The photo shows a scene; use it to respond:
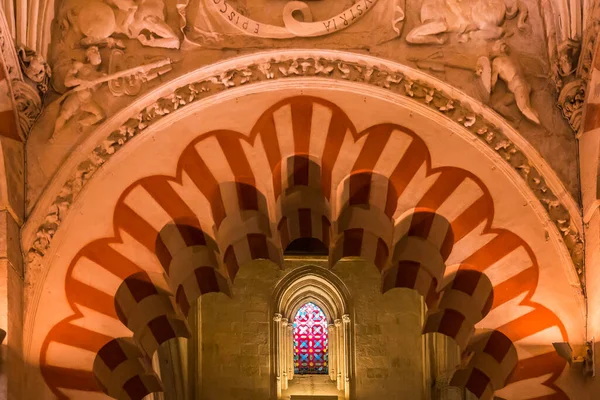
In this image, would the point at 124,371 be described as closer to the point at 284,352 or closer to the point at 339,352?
the point at 284,352

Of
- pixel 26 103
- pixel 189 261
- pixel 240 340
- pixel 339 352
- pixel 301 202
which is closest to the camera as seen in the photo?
pixel 26 103

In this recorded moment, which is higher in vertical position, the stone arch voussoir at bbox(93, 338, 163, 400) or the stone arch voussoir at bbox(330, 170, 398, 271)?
the stone arch voussoir at bbox(330, 170, 398, 271)

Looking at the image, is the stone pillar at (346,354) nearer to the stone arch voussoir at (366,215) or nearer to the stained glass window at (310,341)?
the stained glass window at (310,341)

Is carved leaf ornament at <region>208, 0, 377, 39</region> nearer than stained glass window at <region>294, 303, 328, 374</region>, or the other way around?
carved leaf ornament at <region>208, 0, 377, 39</region>

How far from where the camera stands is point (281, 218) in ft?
28.9

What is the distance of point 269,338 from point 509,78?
649 cm

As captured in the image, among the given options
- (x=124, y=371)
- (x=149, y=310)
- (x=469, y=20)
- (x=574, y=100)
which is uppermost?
(x=469, y=20)

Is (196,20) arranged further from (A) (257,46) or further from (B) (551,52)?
(B) (551,52)

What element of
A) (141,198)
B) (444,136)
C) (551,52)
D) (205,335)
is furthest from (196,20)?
(205,335)

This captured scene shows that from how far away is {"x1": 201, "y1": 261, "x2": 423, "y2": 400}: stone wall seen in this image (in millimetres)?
14078

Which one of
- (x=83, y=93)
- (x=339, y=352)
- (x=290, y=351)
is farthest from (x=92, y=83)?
(x=339, y=352)

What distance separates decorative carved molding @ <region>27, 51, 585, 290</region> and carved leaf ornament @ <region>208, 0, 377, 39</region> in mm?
165

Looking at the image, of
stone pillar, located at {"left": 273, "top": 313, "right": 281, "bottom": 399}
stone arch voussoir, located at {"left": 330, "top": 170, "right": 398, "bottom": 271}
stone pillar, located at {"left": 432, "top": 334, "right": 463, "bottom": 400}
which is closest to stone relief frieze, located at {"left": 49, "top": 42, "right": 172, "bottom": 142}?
stone arch voussoir, located at {"left": 330, "top": 170, "right": 398, "bottom": 271}

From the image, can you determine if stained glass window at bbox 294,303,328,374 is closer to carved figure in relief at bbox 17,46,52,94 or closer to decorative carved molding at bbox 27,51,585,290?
decorative carved molding at bbox 27,51,585,290
